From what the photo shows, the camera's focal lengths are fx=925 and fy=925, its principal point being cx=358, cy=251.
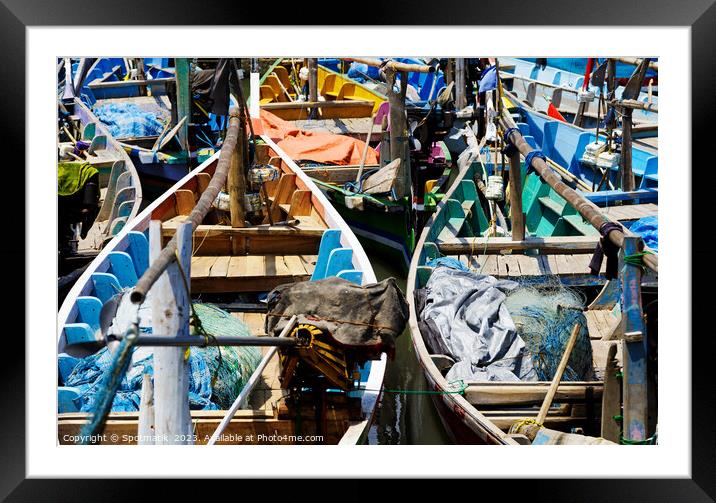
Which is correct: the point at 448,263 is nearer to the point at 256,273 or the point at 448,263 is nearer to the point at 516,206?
the point at 516,206

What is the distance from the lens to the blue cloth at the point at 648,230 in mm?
8141

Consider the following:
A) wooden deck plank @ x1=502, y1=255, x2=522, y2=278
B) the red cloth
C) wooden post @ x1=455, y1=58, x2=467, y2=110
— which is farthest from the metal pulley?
the red cloth

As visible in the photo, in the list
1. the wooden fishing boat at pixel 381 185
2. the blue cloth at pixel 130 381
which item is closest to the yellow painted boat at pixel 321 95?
the wooden fishing boat at pixel 381 185

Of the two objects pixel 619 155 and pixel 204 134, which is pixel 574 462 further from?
pixel 204 134

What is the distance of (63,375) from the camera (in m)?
6.09

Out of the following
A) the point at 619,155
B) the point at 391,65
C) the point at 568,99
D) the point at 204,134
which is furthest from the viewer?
the point at 568,99

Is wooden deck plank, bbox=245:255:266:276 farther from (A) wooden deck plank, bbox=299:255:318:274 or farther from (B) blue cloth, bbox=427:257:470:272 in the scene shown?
(B) blue cloth, bbox=427:257:470:272

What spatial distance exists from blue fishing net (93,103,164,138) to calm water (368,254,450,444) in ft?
17.4

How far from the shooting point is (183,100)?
11672mm
